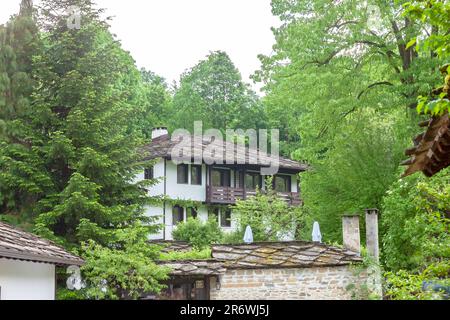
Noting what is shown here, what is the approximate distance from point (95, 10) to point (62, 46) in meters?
2.00

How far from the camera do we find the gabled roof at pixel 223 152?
38.2m

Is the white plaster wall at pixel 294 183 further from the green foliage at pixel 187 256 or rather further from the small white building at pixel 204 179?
the green foliage at pixel 187 256

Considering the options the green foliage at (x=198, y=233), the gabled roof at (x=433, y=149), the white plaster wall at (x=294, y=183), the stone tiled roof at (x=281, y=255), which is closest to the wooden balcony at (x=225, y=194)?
the white plaster wall at (x=294, y=183)

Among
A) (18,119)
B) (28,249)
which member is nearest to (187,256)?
(18,119)

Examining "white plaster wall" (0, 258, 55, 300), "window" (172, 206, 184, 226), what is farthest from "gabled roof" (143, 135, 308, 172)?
"white plaster wall" (0, 258, 55, 300)

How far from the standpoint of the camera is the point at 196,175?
3997 cm

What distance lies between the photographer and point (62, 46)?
876 inches

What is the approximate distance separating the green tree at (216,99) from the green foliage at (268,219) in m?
15.1

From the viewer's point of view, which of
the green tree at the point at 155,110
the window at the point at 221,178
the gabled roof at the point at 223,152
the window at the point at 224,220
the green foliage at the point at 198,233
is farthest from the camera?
the green tree at the point at 155,110

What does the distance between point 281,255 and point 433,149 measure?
48.8ft
